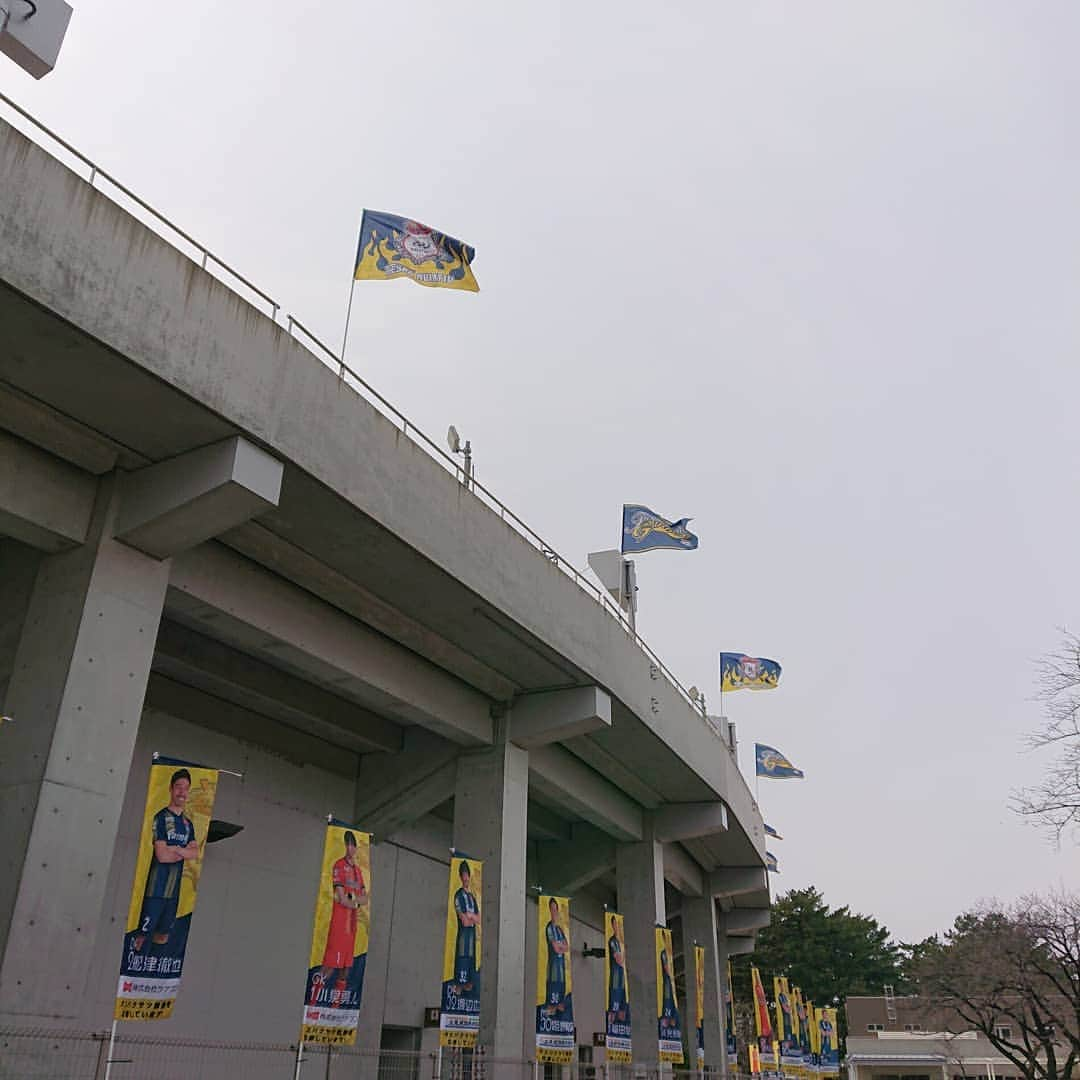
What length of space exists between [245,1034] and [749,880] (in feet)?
77.2

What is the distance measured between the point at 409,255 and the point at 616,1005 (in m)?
15.2

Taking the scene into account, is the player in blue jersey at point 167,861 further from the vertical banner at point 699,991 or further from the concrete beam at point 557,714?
the vertical banner at point 699,991

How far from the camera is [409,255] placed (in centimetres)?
1781

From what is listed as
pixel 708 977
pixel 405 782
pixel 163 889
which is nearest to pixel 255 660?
pixel 405 782

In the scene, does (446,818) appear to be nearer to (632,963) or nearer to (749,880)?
(632,963)

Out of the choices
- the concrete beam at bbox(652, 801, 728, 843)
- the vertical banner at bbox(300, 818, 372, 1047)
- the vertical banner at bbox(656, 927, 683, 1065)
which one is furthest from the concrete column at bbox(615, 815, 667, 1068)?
the vertical banner at bbox(300, 818, 372, 1047)

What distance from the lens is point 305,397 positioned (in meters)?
14.9

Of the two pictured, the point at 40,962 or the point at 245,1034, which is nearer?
the point at 40,962

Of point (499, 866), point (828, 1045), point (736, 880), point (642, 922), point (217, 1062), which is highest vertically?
point (736, 880)

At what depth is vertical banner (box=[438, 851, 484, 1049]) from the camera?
55.9ft

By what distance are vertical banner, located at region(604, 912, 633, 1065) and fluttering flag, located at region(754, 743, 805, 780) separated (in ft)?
63.0

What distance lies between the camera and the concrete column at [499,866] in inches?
789

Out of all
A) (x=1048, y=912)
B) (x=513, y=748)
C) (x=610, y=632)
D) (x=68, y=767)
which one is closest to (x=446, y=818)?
(x=513, y=748)

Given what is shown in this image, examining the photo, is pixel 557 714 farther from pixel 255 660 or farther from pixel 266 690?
pixel 255 660
